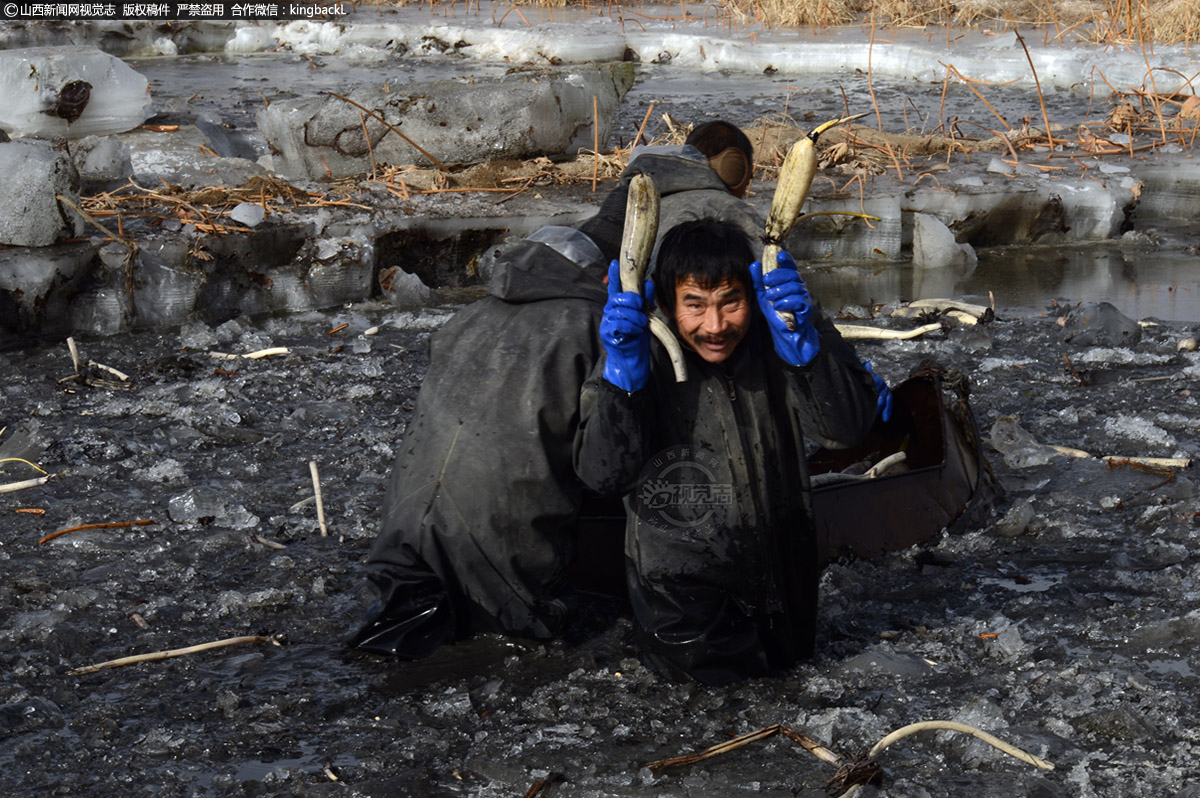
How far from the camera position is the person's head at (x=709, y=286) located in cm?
290

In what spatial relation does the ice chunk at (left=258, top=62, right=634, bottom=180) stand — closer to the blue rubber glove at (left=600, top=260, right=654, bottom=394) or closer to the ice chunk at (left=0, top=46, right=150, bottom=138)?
the ice chunk at (left=0, top=46, right=150, bottom=138)

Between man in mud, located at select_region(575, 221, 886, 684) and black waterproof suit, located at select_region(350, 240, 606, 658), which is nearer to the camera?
man in mud, located at select_region(575, 221, 886, 684)

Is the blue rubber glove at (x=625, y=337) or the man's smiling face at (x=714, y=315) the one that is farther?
the man's smiling face at (x=714, y=315)

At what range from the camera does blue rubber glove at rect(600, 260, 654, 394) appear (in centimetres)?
278

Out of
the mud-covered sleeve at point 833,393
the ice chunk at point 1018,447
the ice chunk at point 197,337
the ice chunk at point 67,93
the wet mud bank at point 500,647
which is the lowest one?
the wet mud bank at point 500,647

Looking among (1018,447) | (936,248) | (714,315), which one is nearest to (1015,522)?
(1018,447)

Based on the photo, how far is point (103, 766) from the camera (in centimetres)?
295

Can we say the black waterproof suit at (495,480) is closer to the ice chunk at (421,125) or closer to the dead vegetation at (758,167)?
the dead vegetation at (758,167)

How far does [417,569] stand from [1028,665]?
1732mm

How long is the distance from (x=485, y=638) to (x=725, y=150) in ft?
8.76

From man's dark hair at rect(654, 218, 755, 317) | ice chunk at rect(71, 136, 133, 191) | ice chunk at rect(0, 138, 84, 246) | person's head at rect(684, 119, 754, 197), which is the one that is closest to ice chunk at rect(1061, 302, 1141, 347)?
person's head at rect(684, 119, 754, 197)

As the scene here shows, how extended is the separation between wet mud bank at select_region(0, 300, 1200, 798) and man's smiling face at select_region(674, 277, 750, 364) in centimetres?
95

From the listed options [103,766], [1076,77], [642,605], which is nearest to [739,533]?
[642,605]

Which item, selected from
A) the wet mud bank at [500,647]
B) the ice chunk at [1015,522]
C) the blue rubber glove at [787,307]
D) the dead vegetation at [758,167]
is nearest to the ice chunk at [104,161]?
the dead vegetation at [758,167]
